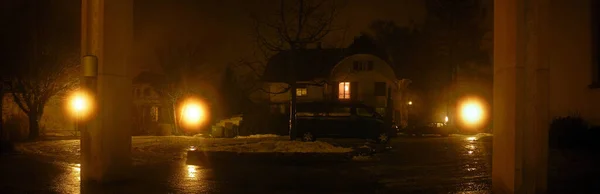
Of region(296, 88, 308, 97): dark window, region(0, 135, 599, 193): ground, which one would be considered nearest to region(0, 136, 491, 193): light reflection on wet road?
region(0, 135, 599, 193): ground

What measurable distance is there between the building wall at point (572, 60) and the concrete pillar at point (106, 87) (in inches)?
518

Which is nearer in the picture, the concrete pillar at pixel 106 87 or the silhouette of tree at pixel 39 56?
the concrete pillar at pixel 106 87

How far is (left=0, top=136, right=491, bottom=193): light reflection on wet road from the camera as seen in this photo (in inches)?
462

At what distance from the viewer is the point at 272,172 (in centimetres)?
1477

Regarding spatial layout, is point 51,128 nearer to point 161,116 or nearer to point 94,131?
point 161,116

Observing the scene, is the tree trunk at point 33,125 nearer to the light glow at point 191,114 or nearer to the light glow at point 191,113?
the light glow at point 191,114

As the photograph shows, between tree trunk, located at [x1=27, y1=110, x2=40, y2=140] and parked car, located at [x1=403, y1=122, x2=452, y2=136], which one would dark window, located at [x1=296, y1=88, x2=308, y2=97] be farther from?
tree trunk, located at [x1=27, y1=110, x2=40, y2=140]

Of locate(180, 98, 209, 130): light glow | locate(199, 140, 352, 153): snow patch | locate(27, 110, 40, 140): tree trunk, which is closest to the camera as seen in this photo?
locate(199, 140, 352, 153): snow patch

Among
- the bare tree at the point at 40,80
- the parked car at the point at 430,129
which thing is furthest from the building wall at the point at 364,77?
the bare tree at the point at 40,80

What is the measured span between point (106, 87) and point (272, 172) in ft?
16.3

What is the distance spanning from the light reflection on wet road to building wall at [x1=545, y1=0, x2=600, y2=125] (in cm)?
322

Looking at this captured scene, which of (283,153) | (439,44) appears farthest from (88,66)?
(439,44)

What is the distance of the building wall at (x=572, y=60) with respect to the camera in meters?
18.0

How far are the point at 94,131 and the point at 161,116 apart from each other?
44983 mm
